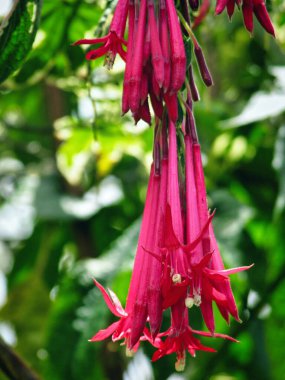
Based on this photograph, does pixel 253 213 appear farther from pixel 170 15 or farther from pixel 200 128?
pixel 170 15

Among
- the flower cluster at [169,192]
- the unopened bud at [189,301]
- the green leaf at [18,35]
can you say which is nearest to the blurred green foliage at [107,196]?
the green leaf at [18,35]

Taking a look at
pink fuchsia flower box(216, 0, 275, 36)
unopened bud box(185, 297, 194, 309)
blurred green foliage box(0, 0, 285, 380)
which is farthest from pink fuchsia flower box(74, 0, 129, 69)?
blurred green foliage box(0, 0, 285, 380)

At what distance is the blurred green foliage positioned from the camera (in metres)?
1.27

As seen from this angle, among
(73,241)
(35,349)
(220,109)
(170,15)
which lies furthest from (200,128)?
(170,15)

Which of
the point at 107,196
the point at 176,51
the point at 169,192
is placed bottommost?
the point at 107,196

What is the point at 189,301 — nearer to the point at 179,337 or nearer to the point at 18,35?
the point at 179,337

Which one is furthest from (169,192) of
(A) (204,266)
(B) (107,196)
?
(B) (107,196)

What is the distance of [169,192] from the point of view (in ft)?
2.29

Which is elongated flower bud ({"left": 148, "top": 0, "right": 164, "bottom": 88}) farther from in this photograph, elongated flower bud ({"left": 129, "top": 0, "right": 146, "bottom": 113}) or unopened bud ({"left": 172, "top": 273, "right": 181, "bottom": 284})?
unopened bud ({"left": 172, "top": 273, "right": 181, "bottom": 284})

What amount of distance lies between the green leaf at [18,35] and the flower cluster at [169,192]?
15 cm

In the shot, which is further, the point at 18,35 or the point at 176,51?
the point at 18,35

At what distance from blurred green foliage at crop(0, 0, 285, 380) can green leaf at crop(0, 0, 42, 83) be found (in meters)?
0.24

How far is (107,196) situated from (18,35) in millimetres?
959

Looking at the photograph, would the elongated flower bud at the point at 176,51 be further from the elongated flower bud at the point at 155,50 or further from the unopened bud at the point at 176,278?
the unopened bud at the point at 176,278
